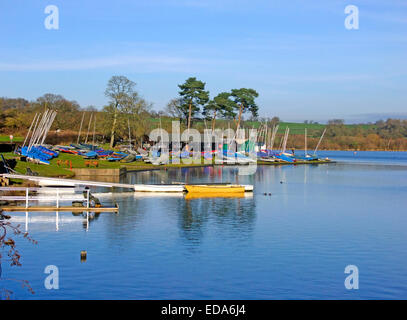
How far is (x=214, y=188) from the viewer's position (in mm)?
62938

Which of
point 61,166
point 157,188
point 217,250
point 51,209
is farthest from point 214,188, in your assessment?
point 217,250

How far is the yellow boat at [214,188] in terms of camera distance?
204 feet

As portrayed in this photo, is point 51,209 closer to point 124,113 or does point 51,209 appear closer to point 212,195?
point 212,195

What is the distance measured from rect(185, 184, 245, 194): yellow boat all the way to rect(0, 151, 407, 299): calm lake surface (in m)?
4.73

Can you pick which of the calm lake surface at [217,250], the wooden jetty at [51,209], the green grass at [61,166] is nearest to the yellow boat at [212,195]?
the calm lake surface at [217,250]

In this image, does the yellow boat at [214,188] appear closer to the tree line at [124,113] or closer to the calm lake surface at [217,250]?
the calm lake surface at [217,250]

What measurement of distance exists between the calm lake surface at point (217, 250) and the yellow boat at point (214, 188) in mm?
4726

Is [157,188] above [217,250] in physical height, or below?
above

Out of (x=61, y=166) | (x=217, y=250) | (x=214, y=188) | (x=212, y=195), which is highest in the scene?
(x=61, y=166)

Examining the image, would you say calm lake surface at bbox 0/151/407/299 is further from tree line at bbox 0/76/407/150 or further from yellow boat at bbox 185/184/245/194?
tree line at bbox 0/76/407/150

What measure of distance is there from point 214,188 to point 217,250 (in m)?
29.0

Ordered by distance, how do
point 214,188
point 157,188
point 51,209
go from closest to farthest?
point 51,209
point 157,188
point 214,188
